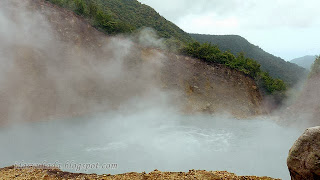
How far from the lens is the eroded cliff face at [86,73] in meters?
15.9

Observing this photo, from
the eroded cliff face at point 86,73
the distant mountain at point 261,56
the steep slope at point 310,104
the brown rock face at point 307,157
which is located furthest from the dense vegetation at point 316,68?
the distant mountain at point 261,56

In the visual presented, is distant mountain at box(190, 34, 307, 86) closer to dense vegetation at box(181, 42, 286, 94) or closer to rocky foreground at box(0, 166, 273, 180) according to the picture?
dense vegetation at box(181, 42, 286, 94)

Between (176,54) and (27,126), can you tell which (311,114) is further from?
(27,126)

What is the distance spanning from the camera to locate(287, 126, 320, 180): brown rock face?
467 centimetres

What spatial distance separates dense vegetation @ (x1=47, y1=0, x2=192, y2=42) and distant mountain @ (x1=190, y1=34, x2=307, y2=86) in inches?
514

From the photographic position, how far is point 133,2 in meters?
43.0

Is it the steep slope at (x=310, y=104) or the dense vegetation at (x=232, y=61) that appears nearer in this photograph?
the steep slope at (x=310, y=104)

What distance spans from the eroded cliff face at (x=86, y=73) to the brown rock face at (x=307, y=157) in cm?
1394

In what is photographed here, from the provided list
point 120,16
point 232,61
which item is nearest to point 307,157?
point 232,61

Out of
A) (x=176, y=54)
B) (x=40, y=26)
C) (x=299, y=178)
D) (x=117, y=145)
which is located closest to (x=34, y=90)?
(x=40, y=26)

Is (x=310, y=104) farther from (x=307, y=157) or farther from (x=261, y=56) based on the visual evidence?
(x=261, y=56)

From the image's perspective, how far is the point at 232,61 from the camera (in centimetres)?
2348

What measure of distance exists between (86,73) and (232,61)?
47.7ft

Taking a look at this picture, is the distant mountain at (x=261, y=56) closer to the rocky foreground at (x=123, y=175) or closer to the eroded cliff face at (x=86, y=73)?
the eroded cliff face at (x=86, y=73)
